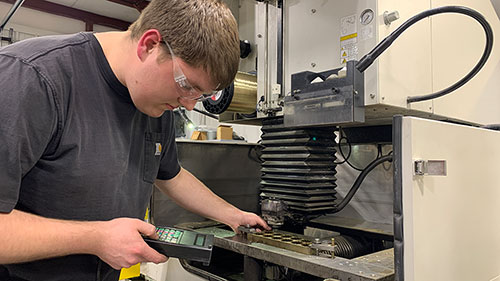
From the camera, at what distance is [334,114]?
3.42 feet

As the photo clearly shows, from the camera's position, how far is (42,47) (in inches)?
29.5

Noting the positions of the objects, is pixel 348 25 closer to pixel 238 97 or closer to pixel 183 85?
pixel 238 97

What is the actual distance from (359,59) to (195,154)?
77 centimetres

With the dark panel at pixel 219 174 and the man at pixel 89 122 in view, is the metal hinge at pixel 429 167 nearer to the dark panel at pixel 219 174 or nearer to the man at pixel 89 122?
the man at pixel 89 122

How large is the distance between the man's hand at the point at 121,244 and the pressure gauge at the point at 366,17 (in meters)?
0.82

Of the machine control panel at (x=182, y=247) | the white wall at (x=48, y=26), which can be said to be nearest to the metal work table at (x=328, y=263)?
the machine control panel at (x=182, y=247)

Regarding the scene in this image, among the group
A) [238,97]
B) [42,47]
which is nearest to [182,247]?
[42,47]

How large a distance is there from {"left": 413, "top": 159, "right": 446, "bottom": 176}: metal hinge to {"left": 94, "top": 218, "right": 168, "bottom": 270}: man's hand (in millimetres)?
607

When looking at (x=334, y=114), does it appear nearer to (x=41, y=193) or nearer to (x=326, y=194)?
(x=326, y=194)

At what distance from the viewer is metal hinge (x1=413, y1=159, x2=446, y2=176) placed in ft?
2.58

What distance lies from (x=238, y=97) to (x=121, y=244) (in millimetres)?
745

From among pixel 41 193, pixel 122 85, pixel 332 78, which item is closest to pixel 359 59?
pixel 332 78

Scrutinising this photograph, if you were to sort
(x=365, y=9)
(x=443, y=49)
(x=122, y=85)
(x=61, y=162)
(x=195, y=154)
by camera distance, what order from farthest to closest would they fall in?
(x=195, y=154) < (x=443, y=49) < (x=365, y=9) < (x=122, y=85) < (x=61, y=162)

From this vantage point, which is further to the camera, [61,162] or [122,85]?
[122,85]
